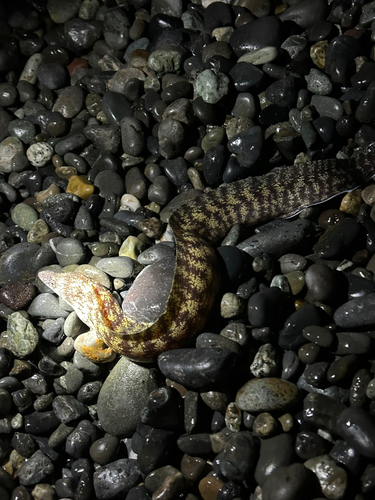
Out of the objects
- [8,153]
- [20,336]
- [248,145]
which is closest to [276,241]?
[248,145]

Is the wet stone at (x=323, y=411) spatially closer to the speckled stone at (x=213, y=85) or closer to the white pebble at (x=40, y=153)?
the speckled stone at (x=213, y=85)

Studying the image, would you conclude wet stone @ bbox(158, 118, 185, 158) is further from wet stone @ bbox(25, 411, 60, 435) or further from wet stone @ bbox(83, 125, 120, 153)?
wet stone @ bbox(25, 411, 60, 435)

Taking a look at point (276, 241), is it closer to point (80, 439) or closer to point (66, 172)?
point (80, 439)

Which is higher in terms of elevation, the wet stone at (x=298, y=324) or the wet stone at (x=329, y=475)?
the wet stone at (x=298, y=324)

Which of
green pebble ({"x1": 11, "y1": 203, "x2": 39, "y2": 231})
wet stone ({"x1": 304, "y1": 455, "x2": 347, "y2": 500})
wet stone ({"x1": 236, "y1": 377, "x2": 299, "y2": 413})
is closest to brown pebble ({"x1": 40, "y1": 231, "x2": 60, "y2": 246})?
green pebble ({"x1": 11, "y1": 203, "x2": 39, "y2": 231})

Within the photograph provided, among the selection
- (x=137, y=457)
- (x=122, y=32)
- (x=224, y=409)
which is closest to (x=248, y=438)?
(x=224, y=409)

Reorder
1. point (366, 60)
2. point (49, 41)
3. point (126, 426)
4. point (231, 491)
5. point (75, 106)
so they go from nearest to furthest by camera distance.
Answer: point (231, 491) < point (126, 426) < point (366, 60) < point (75, 106) < point (49, 41)

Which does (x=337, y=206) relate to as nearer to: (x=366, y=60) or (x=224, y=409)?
(x=366, y=60)

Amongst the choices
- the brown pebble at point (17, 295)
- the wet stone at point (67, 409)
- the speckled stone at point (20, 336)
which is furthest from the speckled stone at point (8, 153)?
the wet stone at point (67, 409)
